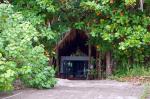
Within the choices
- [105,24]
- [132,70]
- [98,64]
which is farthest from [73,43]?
[132,70]

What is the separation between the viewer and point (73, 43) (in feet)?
47.5

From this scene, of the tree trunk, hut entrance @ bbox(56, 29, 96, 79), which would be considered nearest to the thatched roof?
hut entrance @ bbox(56, 29, 96, 79)

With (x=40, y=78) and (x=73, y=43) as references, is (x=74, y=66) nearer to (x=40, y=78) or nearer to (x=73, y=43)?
(x=73, y=43)

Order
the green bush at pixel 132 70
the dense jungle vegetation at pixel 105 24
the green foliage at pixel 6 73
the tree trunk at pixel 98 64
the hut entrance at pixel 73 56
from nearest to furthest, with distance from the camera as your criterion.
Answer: the green foliage at pixel 6 73
the dense jungle vegetation at pixel 105 24
the green bush at pixel 132 70
the tree trunk at pixel 98 64
the hut entrance at pixel 73 56

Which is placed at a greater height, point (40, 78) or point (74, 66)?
point (74, 66)

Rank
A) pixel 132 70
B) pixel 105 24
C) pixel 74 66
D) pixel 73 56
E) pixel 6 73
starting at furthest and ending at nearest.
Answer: pixel 74 66 < pixel 73 56 < pixel 132 70 < pixel 105 24 < pixel 6 73

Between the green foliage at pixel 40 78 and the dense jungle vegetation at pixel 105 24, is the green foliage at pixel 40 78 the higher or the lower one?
the lower one

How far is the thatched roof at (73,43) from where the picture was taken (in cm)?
1335

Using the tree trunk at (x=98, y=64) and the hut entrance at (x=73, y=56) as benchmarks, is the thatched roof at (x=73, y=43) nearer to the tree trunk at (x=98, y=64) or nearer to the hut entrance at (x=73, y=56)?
the hut entrance at (x=73, y=56)

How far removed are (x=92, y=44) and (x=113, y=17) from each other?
1.75 meters

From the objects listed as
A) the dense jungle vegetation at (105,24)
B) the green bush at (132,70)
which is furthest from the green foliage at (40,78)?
the green bush at (132,70)

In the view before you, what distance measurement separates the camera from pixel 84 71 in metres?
14.6

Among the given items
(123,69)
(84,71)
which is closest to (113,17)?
(123,69)

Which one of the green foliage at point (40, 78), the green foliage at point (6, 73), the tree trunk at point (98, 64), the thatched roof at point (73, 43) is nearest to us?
the green foliage at point (6, 73)
